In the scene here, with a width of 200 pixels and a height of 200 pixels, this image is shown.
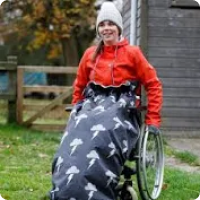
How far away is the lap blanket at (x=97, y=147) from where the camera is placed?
3.49m

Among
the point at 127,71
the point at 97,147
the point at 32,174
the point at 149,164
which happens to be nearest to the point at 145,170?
the point at 149,164

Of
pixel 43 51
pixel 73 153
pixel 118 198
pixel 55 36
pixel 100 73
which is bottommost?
pixel 43 51

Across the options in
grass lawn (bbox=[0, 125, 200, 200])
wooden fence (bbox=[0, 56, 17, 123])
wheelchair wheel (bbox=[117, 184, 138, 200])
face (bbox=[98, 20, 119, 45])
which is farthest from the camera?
wooden fence (bbox=[0, 56, 17, 123])

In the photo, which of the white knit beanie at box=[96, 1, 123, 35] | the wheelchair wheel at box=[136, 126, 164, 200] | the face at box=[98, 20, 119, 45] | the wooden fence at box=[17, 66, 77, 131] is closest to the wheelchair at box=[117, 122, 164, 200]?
the wheelchair wheel at box=[136, 126, 164, 200]

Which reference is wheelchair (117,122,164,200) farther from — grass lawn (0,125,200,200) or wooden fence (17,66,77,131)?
wooden fence (17,66,77,131)

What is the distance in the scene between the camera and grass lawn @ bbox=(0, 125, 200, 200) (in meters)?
4.52

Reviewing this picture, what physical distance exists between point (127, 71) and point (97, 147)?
2.41ft

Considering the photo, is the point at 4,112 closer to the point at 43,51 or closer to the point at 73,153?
the point at 73,153

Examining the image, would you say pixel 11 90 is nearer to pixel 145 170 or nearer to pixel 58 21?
pixel 145 170

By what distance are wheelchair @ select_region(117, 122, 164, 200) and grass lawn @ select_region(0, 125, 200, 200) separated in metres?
0.22

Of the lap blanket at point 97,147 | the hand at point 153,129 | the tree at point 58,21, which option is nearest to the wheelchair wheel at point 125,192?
the lap blanket at point 97,147

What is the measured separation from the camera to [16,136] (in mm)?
7836

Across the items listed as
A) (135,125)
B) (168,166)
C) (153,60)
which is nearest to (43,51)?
(153,60)

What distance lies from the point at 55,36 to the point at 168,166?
14275 mm
